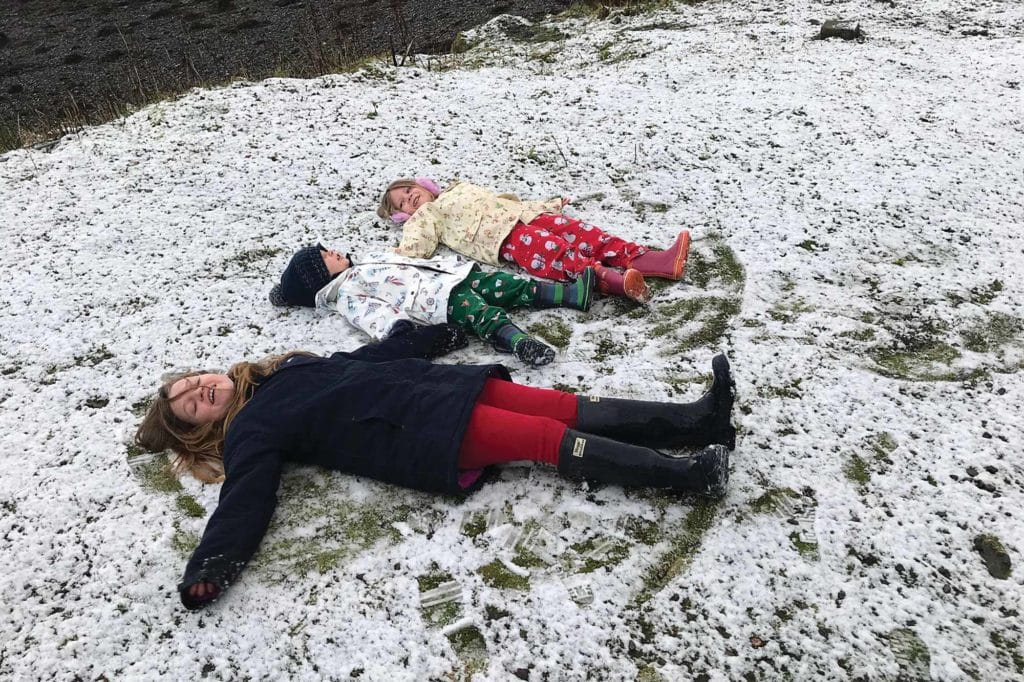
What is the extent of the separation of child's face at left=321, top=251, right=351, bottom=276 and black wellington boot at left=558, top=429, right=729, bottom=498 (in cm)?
207

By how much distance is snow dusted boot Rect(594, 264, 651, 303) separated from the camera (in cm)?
379

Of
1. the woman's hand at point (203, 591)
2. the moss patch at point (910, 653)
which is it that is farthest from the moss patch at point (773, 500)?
the woman's hand at point (203, 591)

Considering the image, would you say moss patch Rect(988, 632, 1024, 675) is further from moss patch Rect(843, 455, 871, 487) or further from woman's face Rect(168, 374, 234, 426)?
woman's face Rect(168, 374, 234, 426)

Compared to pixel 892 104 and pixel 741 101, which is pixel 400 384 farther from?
pixel 892 104

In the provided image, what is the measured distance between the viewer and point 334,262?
401 centimetres

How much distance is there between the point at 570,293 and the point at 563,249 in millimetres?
438

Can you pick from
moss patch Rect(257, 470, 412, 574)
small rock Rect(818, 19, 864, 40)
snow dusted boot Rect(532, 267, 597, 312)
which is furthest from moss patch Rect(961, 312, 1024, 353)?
small rock Rect(818, 19, 864, 40)

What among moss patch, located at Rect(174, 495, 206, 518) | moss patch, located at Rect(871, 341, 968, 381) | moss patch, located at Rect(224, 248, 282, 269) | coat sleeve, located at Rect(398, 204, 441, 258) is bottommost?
moss patch, located at Rect(174, 495, 206, 518)

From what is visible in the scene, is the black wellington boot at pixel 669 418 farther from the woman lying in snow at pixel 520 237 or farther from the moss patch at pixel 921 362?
the woman lying in snow at pixel 520 237

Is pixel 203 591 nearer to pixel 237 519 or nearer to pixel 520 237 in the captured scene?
pixel 237 519

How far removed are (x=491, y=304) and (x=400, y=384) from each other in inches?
45.5

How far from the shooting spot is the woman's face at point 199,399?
118 inches

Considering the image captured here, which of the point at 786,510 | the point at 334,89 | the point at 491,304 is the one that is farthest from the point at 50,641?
A: the point at 334,89

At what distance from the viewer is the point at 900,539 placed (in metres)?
2.37
